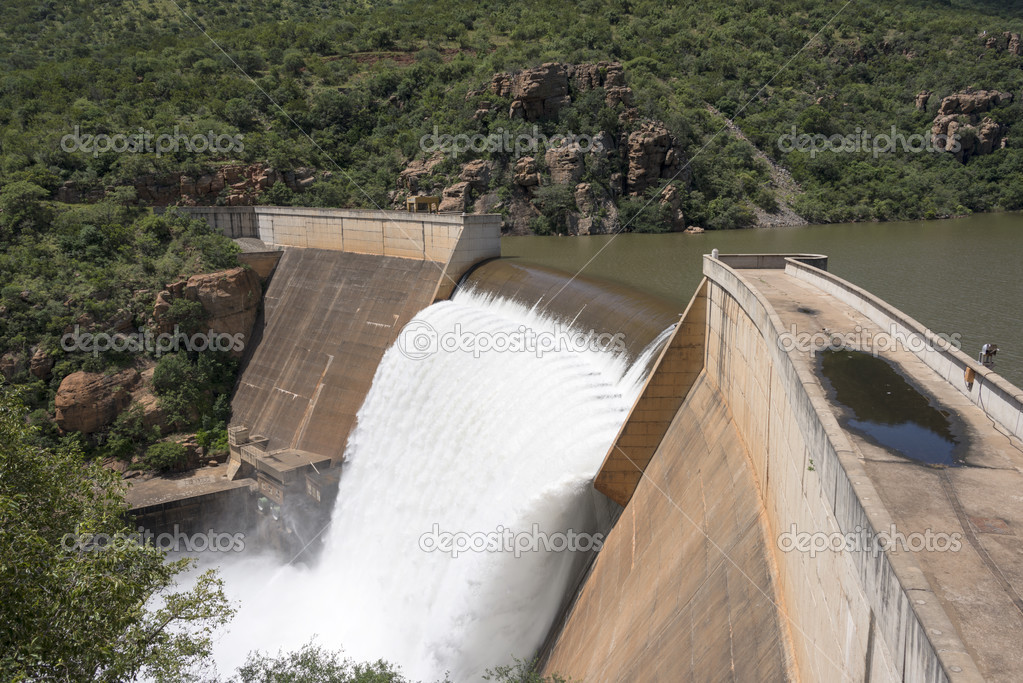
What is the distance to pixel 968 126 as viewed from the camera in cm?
4969

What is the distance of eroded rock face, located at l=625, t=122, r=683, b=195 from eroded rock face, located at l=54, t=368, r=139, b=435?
103 ft

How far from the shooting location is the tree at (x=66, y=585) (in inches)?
285

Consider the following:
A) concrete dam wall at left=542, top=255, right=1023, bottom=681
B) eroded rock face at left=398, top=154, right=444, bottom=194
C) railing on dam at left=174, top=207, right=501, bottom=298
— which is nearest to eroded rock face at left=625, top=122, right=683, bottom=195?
eroded rock face at left=398, top=154, right=444, bottom=194

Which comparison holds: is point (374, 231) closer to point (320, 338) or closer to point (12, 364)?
point (320, 338)

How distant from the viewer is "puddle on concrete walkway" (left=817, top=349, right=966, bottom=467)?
6851 millimetres

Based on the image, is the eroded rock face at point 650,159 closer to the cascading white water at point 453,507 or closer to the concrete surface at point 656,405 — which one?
the cascading white water at point 453,507

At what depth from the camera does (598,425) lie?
13891 mm

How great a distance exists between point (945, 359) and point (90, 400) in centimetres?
2357

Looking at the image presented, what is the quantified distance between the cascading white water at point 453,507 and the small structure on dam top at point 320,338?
0.92m

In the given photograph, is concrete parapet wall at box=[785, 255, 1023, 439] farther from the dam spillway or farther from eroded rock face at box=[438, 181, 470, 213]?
eroded rock face at box=[438, 181, 470, 213]

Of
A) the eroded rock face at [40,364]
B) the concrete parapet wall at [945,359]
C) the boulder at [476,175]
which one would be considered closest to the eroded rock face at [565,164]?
the boulder at [476,175]

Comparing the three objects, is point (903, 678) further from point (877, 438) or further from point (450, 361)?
point (450, 361)

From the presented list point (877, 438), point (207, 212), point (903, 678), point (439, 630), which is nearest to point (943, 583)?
point (903, 678)

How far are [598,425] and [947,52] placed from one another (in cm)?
6237
